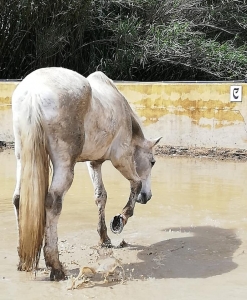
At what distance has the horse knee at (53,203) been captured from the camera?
15.6 ft

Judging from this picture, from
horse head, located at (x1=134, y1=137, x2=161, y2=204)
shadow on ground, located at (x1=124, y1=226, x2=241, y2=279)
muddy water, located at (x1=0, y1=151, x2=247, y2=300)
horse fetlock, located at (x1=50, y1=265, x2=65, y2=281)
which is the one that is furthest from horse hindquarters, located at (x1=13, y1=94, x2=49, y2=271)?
horse head, located at (x1=134, y1=137, x2=161, y2=204)

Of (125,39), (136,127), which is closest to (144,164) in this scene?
(136,127)

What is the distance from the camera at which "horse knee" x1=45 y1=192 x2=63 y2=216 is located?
4762mm

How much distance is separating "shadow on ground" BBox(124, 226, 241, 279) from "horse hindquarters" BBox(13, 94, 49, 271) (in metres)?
0.88

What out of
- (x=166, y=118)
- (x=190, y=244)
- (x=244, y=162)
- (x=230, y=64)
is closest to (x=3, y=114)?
(x=166, y=118)

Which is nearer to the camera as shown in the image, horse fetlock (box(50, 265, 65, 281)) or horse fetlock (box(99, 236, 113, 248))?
horse fetlock (box(50, 265, 65, 281))

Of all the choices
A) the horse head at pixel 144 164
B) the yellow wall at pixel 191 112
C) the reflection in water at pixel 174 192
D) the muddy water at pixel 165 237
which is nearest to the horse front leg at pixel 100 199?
the muddy water at pixel 165 237

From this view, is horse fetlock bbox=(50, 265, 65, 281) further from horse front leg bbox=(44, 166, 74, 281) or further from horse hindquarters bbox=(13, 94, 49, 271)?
horse hindquarters bbox=(13, 94, 49, 271)

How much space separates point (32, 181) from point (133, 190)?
163 centimetres

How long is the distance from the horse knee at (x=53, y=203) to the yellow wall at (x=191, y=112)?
732 centimetres

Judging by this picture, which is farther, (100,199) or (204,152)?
(204,152)

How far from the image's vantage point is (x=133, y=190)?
6.13 m

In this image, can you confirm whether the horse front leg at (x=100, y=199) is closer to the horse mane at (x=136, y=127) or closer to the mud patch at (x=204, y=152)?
the horse mane at (x=136, y=127)

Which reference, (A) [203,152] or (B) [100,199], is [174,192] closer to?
(B) [100,199]
